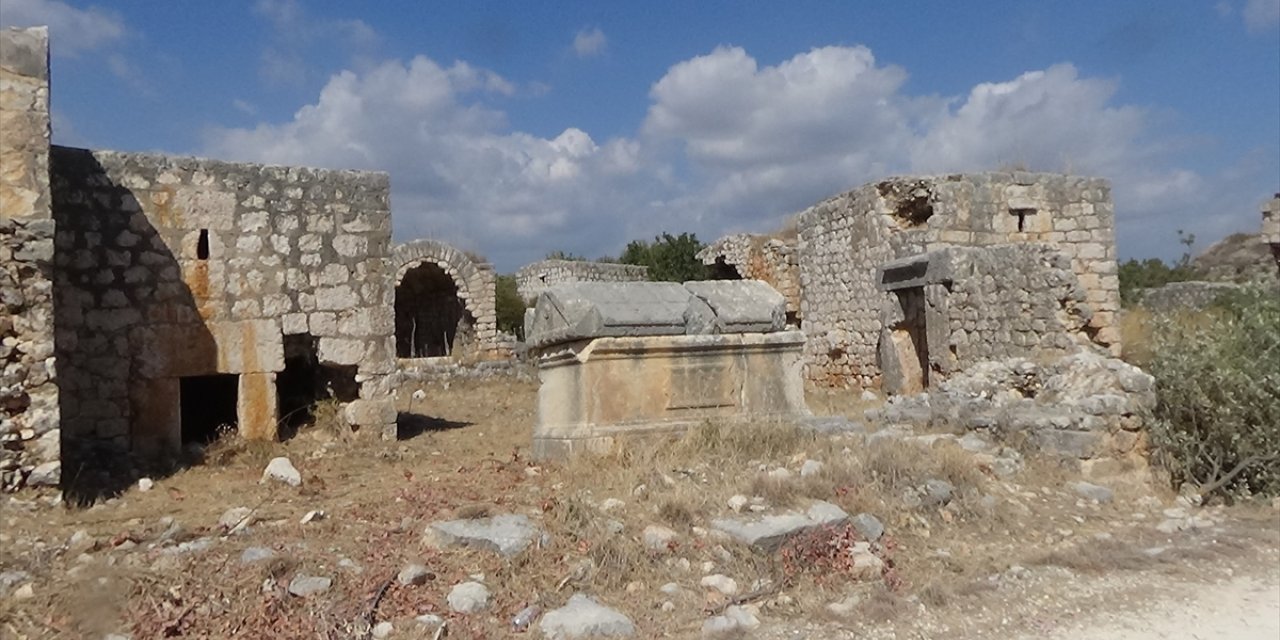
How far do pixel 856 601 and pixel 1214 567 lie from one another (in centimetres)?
230

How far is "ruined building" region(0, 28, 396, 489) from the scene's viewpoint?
694 centimetres

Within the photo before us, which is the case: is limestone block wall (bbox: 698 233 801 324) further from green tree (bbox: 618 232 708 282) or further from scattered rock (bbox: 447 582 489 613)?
scattered rock (bbox: 447 582 489 613)

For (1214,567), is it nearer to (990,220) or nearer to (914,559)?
(914,559)

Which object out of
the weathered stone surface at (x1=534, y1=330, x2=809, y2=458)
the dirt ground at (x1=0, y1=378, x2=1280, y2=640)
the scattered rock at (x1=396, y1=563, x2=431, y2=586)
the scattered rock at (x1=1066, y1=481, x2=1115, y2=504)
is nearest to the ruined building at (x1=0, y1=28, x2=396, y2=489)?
the dirt ground at (x1=0, y1=378, x2=1280, y2=640)

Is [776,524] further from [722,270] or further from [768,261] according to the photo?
[722,270]

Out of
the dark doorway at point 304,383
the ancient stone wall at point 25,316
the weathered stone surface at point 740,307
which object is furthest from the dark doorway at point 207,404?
the weathered stone surface at point 740,307

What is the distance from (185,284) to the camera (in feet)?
28.0

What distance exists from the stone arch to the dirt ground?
13446 mm

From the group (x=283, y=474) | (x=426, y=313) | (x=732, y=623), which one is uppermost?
(x=426, y=313)

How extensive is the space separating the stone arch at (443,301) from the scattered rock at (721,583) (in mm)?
15165

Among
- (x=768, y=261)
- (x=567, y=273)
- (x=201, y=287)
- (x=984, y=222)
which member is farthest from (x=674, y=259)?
(x=201, y=287)

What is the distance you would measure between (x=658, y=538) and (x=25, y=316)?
457cm

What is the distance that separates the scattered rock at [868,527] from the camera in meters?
5.26

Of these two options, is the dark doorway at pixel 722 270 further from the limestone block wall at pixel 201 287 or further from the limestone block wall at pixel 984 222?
the limestone block wall at pixel 201 287
